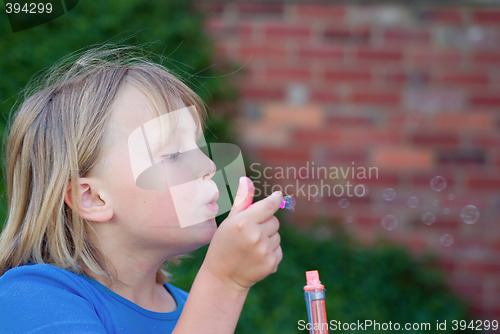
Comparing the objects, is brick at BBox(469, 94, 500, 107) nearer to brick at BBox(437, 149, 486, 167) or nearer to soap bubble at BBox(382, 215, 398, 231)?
brick at BBox(437, 149, 486, 167)

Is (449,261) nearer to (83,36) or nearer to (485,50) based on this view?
(485,50)

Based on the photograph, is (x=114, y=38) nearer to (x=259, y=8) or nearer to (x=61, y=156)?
(x=259, y=8)

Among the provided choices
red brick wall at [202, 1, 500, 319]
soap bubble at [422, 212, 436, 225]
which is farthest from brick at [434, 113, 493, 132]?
soap bubble at [422, 212, 436, 225]

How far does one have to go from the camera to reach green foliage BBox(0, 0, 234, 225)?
9.30 feet

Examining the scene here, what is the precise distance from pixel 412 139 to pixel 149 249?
2215 millimetres

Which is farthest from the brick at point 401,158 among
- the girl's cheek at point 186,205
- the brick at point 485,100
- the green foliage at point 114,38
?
the girl's cheek at point 186,205

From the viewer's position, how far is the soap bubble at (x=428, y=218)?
10.6 feet

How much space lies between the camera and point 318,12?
3359 millimetres

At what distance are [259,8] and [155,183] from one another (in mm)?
2253

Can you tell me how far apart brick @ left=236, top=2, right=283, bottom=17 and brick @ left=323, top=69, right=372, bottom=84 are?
15.4 inches

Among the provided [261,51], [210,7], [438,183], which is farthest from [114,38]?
[438,183]

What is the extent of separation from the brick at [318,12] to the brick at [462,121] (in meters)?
0.70

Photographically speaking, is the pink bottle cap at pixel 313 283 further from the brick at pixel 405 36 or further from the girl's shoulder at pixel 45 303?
the brick at pixel 405 36

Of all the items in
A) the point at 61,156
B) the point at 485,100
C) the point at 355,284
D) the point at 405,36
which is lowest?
the point at 355,284
